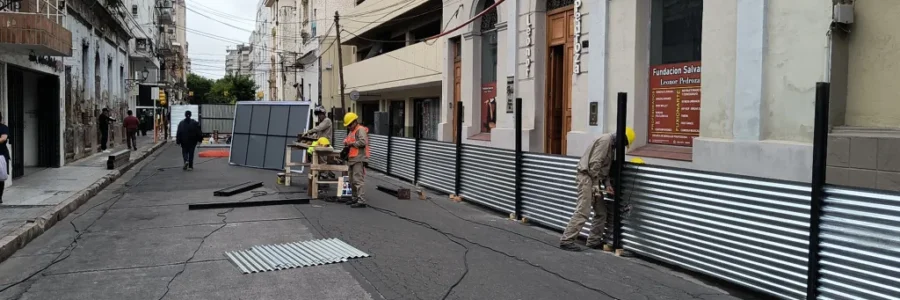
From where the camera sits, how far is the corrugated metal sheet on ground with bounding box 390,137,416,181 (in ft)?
51.8

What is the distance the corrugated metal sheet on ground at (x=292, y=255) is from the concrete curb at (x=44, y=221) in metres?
2.51

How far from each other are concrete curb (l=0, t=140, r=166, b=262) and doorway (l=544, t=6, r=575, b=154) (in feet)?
31.9

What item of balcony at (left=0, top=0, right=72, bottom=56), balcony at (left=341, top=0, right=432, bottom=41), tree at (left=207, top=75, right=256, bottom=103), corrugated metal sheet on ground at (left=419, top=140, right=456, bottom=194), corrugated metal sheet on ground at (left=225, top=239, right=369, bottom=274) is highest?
balcony at (left=341, top=0, right=432, bottom=41)

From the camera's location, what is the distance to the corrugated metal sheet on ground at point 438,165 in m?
13.1

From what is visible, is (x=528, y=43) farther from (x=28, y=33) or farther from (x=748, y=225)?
(x=748, y=225)

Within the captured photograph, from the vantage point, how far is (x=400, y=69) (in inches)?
1101

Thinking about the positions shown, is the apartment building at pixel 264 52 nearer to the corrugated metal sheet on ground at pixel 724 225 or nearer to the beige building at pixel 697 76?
the beige building at pixel 697 76

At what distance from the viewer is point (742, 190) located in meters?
5.84

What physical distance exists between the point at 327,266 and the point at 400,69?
21.7 meters

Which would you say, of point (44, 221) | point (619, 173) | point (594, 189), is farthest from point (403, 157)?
point (619, 173)

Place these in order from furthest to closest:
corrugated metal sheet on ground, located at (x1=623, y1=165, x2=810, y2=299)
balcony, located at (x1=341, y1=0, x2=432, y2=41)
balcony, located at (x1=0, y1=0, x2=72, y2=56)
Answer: balcony, located at (x1=341, y1=0, x2=432, y2=41), balcony, located at (x1=0, y1=0, x2=72, y2=56), corrugated metal sheet on ground, located at (x1=623, y1=165, x2=810, y2=299)

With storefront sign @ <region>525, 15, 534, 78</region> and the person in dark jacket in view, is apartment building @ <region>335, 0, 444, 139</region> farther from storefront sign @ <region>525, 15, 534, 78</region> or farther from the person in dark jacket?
the person in dark jacket

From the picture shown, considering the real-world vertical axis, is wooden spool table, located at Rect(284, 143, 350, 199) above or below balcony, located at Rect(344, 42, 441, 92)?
below

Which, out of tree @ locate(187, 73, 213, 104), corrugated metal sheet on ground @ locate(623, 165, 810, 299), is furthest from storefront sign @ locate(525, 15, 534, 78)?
tree @ locate(187, 73, 213, 104)
